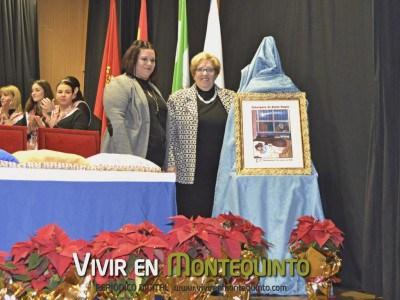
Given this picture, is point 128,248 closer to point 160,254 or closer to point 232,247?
point 160,254

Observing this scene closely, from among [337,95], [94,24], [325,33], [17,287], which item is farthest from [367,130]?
[94,24]

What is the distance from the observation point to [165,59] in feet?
19.4

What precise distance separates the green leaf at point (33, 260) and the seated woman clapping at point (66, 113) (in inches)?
103

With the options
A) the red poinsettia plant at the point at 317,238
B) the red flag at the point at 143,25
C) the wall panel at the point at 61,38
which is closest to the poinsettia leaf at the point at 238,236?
the red poinsettia plant at the point at 317,238

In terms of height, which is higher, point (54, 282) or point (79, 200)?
point (79, 200)

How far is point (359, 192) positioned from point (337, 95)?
0.65m

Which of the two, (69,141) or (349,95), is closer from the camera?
(69,141)

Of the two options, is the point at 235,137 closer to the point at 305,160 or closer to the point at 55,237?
the point at 305,160

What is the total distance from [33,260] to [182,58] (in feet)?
12.5

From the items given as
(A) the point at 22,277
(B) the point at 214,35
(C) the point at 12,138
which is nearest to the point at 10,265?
(A) the point at 22,277

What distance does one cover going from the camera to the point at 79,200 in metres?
2.22

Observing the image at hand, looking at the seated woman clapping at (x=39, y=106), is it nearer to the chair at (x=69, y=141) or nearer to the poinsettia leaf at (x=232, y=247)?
the chair at (x=69, y=141)

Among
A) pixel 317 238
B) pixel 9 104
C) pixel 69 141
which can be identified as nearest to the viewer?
pixel 317 238

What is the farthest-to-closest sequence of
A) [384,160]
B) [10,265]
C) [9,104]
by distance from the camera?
[9,104]
[384,160]
[10,265]
